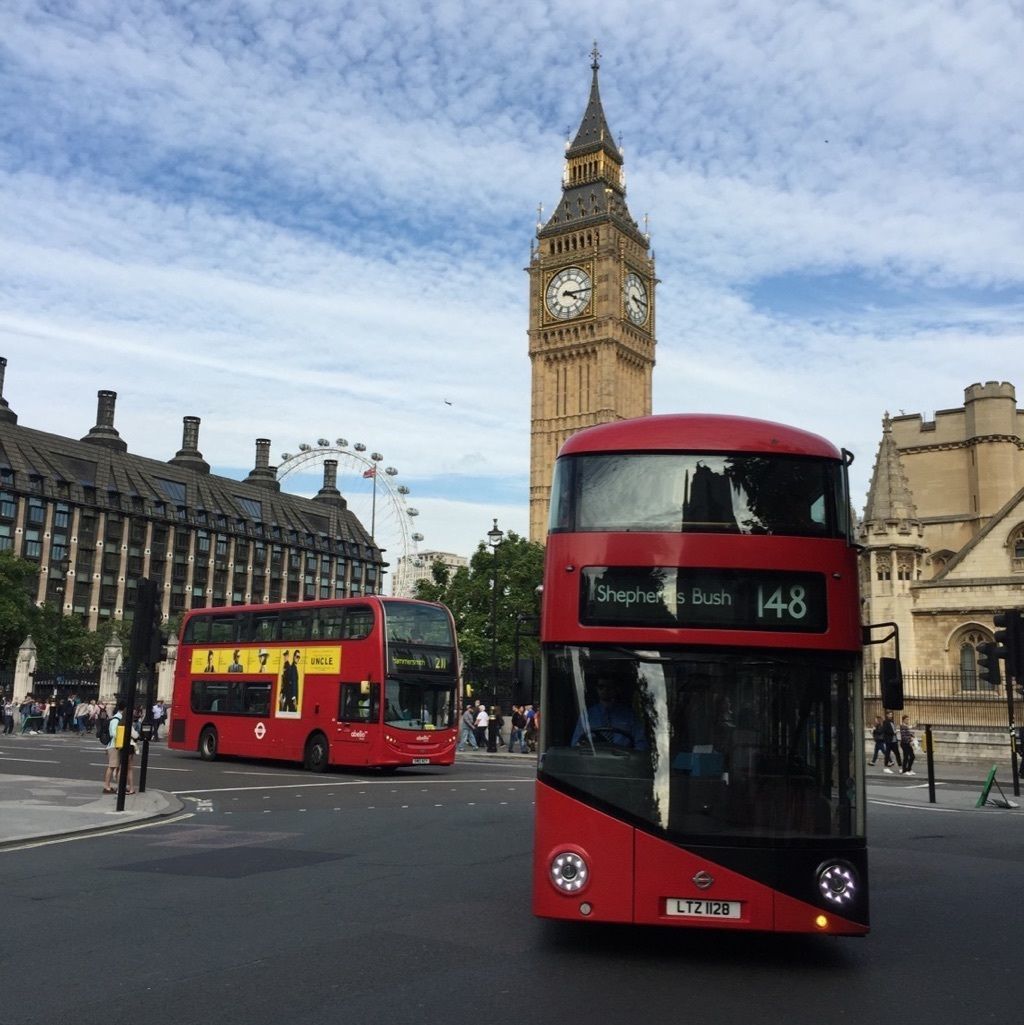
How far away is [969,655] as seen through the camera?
129ft

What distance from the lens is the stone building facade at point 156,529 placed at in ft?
292

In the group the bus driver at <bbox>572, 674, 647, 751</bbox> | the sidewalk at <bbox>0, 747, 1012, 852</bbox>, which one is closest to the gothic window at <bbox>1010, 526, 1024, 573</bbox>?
the sidewalk at <bbox>0, 747, 1012, 852</bbox>

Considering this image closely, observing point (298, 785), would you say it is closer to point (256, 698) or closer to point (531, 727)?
point (256, 698)

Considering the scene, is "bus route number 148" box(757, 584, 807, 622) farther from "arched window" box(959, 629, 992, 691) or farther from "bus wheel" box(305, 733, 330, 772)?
"arched window" box(959, 629, 992, 691)

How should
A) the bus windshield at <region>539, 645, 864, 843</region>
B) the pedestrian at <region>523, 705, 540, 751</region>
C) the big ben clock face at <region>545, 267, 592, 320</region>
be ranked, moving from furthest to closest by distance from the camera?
the big ben clock face at <region>545, 267, 592, 320</region> → the pedestrian at <region>523, 705, 540, 751</region> → the bus windshield at <region>539, 645, 864, 843</region>

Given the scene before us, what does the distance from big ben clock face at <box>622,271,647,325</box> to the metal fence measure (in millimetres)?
65071

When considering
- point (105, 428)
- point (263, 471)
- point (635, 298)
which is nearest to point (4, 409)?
point (105, 428)

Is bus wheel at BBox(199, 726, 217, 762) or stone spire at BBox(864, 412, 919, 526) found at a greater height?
stone spire at BBox(864, 412, 919, 526)

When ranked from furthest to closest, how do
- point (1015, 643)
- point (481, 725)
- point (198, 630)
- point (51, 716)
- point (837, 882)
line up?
point (51, 716)
point (481, 725)
point (198, 630)
point (1015, 643)
point (837, 882)

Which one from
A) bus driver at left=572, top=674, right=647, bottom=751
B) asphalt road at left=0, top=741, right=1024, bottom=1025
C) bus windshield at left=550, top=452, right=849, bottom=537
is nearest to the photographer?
asphalt road at left=0, top=741, right=1024, bottom=1025

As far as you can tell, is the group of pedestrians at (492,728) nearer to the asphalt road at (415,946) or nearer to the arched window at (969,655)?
the arched window at (969,655)

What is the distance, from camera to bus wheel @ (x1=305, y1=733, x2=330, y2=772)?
24562 mm

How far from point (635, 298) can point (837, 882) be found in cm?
9771

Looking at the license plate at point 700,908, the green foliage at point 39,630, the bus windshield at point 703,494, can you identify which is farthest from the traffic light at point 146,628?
the green foliage at point 39,630
